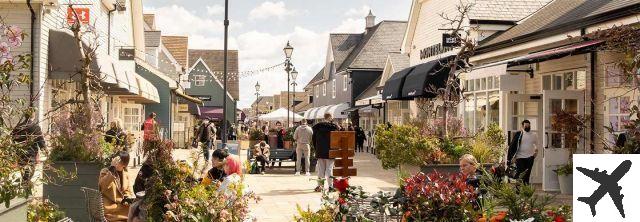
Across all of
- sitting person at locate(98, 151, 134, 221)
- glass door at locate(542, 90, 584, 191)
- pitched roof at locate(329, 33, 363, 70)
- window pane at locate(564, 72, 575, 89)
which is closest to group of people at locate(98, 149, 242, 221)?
sitting person at locate(98, 151, 134, 221)

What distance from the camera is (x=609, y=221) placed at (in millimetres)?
3834

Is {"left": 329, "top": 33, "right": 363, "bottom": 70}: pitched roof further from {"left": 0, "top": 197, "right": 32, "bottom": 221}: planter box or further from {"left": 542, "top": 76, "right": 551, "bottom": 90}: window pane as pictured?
{"left": 0, "top": 197, "right": 32, "bottom": 221}: planter box

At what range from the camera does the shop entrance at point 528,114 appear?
1752 cm

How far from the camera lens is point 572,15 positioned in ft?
56.6

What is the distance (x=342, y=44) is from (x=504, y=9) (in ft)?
113

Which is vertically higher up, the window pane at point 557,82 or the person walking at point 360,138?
the window pane at point 557,82

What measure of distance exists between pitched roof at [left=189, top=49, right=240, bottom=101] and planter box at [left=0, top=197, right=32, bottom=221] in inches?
2525

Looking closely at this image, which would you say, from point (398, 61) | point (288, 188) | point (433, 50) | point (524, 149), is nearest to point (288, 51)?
point (433, 50)

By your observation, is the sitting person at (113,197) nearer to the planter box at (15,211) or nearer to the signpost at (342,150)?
the signpost at (342,150)

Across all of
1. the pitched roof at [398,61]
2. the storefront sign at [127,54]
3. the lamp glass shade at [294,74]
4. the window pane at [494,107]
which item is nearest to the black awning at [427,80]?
the window pane at [494,107]

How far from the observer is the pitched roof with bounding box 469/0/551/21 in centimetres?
2523

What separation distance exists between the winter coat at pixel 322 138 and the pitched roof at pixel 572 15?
16.4 feet

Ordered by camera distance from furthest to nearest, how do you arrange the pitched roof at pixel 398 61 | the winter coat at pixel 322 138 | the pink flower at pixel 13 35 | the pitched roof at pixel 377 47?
the pitched roof at pixel 377 47 < the pitched roof at pixel 398 61 < the winter coat at pixel 322 138 < the pink flower at pixel 13 35

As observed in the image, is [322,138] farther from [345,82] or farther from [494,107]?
[345,82]
